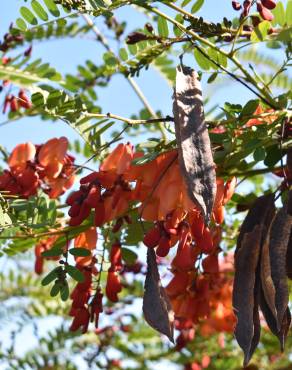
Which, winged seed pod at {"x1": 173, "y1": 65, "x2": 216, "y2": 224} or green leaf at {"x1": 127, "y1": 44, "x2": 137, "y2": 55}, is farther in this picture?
green leaf at {"x1": 127, "y1": 44, "x2": 137, "y2": 55}

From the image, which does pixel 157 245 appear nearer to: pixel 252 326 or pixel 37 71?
pixel 252 326

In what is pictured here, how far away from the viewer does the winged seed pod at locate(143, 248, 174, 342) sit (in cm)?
102

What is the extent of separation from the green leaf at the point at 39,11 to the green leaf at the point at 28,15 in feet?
0.08

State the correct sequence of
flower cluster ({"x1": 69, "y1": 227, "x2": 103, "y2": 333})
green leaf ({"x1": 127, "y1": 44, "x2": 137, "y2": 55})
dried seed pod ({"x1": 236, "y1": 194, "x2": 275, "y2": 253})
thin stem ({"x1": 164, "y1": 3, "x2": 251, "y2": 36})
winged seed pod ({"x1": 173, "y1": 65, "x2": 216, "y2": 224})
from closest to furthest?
winged seed pod ({"x1": 173, "y1": 65, "x2": 216, "y2": 224}) < dried seed pod ({"x1": 236, "y1": 194, "x2": 275, "y2": 253}) < thin stem ({"x1": 164, "y1": 3, "x2": 251, "y2": 36}) < flower cluster ({"x1": 69, "y1": 227, "x2": 103, "y2": 333}) < green leaf ({"x1": 127, "y1": 44, "x2": 137, "y2": 55})

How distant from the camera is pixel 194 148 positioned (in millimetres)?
987

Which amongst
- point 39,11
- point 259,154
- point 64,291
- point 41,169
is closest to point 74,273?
point 64,291

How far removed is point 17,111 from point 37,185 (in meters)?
0.54

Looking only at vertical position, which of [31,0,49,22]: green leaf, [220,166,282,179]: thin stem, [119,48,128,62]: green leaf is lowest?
[220,166,282,179]: thin stem

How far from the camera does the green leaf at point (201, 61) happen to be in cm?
133

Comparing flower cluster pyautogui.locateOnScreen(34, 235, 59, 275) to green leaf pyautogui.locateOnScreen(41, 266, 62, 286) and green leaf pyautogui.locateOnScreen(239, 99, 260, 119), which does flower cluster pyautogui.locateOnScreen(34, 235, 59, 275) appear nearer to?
green leaf pyautogui.locateOnScreen(41, 266, 62, 286)

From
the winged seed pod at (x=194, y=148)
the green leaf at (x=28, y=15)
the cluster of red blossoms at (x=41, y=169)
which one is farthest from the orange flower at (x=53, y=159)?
the winged seed pod at (x=194, y=148)

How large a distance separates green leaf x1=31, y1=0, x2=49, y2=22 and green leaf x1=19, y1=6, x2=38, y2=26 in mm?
24

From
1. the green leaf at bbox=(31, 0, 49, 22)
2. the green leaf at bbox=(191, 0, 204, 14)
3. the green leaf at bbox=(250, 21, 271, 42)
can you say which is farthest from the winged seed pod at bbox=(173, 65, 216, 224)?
the green leaf at bbox=(31, 0, 49, 22)

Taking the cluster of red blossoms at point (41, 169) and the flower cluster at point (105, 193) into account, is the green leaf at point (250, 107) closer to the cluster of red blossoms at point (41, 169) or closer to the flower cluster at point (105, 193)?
the flower cluster at point (105, 193)
